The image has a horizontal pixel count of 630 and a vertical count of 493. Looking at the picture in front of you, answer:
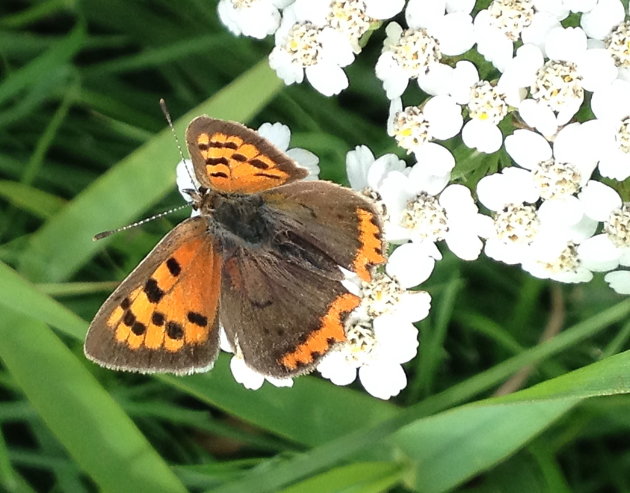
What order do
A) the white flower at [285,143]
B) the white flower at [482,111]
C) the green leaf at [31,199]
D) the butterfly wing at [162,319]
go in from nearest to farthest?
the butterfly wing at [162,319], the white flower at [482,111], the white flower at [285,143], the green leaf at [31,199]

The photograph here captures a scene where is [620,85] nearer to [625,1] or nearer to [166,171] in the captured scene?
[625,1]

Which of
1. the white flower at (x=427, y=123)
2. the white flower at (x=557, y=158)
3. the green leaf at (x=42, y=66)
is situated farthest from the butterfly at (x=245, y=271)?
the green leaf at (x=42, y=66)

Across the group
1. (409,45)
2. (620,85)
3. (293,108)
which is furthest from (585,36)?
(293,108)

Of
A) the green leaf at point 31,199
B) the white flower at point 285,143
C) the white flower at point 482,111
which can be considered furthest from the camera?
the green leaf at point 31,199

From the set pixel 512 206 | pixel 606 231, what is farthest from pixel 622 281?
pixel 512 206

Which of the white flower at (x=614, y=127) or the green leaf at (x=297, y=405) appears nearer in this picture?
the white flower at (x=614, y=127)

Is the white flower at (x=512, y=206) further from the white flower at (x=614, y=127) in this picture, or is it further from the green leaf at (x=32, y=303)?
the green leaf at (x=32, y=303)

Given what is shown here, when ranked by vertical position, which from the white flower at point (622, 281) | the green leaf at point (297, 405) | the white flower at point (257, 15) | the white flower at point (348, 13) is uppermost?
the white flower at point (257, 15)
